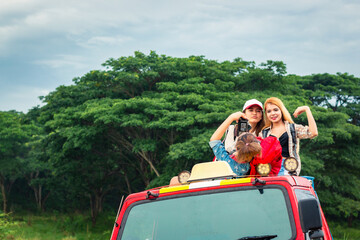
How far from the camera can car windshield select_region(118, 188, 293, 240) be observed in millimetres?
3189

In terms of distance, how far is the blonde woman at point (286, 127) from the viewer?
4707mm

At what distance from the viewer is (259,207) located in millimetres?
3271

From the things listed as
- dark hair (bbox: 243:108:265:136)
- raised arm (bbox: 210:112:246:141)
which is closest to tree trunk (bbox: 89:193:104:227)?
dark hair (bbox: 243:108:265:136)

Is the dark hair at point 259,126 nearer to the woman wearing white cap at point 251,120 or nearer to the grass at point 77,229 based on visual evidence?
the woman wearing white cap at point 251,120

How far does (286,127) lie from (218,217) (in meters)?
1.79

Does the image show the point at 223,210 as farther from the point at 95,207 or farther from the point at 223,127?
the point at 95,207

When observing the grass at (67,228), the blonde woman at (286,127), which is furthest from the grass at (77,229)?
the blonde woman at (286,127)

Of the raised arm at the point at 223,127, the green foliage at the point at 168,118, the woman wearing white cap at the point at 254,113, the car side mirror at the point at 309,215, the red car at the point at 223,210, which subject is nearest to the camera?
the car side mirror at the point at 309,215

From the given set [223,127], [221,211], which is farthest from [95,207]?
[221,211]

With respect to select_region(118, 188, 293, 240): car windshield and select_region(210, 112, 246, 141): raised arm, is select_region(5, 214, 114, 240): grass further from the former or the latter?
select_region(118, 188, 293, 240): car windshield

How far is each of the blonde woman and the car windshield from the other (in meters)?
1.47

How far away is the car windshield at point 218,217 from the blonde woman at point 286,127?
1.47 meters

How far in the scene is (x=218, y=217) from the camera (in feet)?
10.8

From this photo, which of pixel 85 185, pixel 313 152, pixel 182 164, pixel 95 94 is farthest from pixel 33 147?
pixel 313 152
